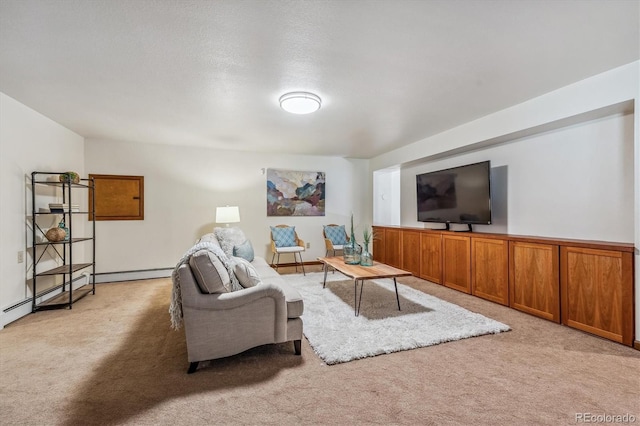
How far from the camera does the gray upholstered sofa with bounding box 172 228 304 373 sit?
2016 mm

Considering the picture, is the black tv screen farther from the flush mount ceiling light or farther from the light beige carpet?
the flush mount ceiling light

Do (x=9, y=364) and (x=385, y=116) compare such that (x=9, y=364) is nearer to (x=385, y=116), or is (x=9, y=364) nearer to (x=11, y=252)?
(x=11, y=252)

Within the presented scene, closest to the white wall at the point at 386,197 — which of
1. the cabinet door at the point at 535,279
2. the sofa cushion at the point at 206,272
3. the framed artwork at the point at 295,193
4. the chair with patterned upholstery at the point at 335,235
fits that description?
the chair with patterned upholstery at the point at 335,235

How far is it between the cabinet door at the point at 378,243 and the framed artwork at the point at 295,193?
3.90ft

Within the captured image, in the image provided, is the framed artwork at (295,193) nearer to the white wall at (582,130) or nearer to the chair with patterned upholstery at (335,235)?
the chair with patterned upholstery at (335,235)

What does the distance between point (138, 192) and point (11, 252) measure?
2057 mm

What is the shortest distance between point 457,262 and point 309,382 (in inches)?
117

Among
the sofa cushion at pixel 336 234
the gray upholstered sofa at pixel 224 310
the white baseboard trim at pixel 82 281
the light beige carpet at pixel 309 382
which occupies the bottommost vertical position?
the light beige carpet at pixel 309 382

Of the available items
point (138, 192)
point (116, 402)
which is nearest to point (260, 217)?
point (138, 192)

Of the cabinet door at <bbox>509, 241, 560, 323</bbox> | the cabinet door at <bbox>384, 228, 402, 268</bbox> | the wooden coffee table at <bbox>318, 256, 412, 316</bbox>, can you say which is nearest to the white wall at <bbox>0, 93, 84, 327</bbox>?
the wooden coffee table at <bbox>318, 256, 412, 316</bbox>

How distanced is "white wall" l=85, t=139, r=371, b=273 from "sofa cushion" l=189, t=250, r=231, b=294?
138 inches

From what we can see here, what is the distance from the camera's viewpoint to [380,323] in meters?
2.85

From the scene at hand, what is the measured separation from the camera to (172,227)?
516 centimetres

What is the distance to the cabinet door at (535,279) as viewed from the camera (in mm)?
2885
